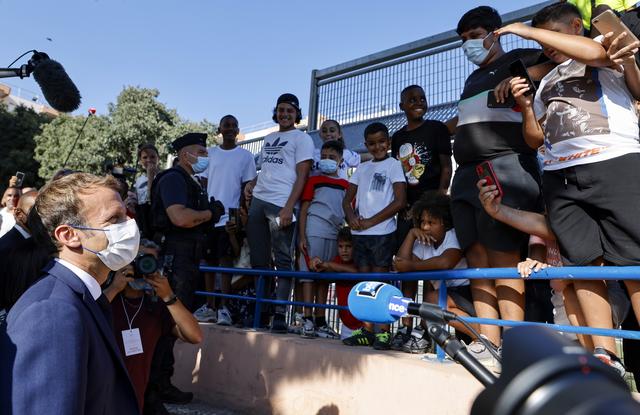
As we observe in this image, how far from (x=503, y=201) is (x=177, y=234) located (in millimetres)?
2930

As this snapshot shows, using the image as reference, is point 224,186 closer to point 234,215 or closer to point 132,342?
point 234,215

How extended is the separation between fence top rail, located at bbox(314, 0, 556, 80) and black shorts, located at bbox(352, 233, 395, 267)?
2.51m

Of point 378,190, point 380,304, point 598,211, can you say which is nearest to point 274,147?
point 378,190

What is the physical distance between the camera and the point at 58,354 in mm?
1997

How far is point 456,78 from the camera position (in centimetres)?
629

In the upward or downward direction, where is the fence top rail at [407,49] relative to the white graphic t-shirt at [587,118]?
upward

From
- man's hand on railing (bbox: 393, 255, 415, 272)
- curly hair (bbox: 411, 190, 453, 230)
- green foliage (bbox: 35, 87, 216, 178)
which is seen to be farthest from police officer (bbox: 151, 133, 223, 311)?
green foliage (bbox: 35, 87, 216, 178)

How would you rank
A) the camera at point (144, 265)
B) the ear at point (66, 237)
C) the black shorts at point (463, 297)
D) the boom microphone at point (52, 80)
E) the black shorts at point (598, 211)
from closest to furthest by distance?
the ear at point (66, 237)
the black shorts at point (598, 211)
the camera at point (144, 265)
the black shorts at point (463, 297)
the boom microphone at point (52, 80)

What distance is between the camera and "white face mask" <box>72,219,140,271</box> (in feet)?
8.87

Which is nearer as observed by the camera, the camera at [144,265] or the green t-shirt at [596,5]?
the camera at [144,265]

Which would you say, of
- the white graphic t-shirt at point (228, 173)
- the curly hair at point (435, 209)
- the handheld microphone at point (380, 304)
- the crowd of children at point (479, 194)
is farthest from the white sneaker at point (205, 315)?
the handheld microphone at point (380, 304)

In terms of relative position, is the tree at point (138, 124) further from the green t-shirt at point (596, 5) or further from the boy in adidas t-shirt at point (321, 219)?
the green t-shirt at point (596, 5)

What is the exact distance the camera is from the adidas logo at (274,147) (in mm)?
6227

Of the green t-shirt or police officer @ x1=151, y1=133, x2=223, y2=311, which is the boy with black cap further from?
the green t-shirt
